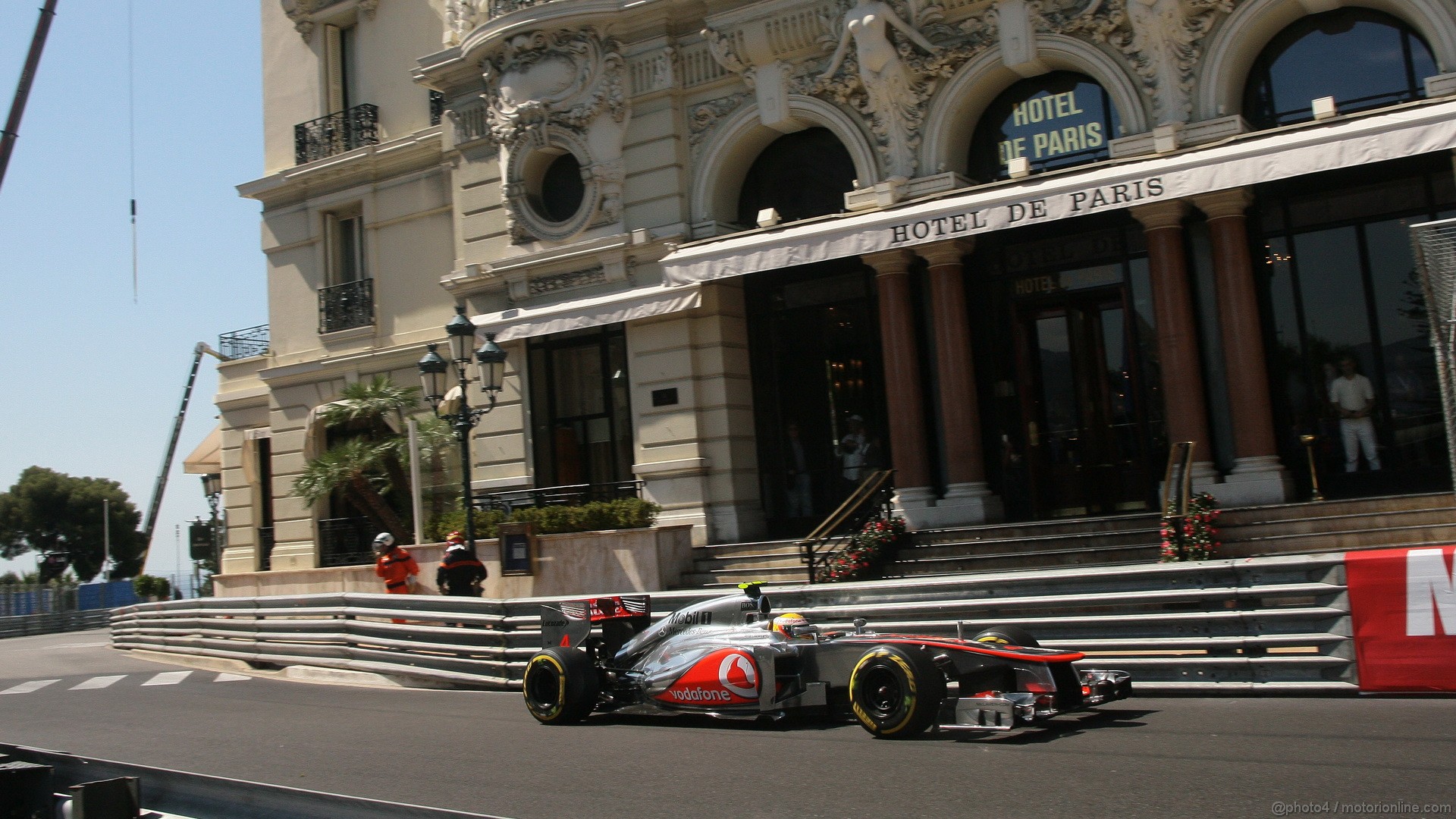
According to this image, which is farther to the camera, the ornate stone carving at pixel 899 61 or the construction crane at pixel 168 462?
the construction crane at pixel 168 462

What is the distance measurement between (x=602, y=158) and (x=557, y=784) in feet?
47.6

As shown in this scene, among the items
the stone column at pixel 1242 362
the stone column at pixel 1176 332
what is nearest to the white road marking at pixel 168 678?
the stone column at pixel 1176 332

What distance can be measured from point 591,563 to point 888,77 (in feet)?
27.1

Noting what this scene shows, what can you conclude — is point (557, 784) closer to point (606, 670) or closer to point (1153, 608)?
point (606, 670)

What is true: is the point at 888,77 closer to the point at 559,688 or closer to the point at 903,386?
the point at 903,386

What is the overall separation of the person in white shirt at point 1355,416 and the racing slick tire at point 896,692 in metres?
9.66

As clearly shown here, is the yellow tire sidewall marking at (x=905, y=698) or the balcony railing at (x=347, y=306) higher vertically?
the balcony railing at (x=347, y=306)

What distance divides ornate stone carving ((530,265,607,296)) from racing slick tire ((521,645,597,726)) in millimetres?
10736

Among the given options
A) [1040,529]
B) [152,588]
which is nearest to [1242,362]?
[1040,529]

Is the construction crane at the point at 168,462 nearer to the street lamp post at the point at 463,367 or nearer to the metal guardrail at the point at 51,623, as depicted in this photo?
the metal guardrail at the point at 51,623

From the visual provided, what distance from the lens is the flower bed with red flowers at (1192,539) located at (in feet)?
46.2

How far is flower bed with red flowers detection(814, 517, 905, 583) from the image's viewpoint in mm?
16531

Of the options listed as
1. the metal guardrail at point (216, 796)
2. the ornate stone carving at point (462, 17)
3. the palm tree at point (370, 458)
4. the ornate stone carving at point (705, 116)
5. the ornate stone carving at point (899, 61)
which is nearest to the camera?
the metal guardrail at point (216, 796)

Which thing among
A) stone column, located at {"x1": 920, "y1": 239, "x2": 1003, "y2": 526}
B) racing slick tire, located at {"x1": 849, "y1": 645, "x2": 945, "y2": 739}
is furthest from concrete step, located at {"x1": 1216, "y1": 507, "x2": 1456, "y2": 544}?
racing slick tire, located at {"x1": 849, "y1": 645, "x2": 945, "y2": 739}
